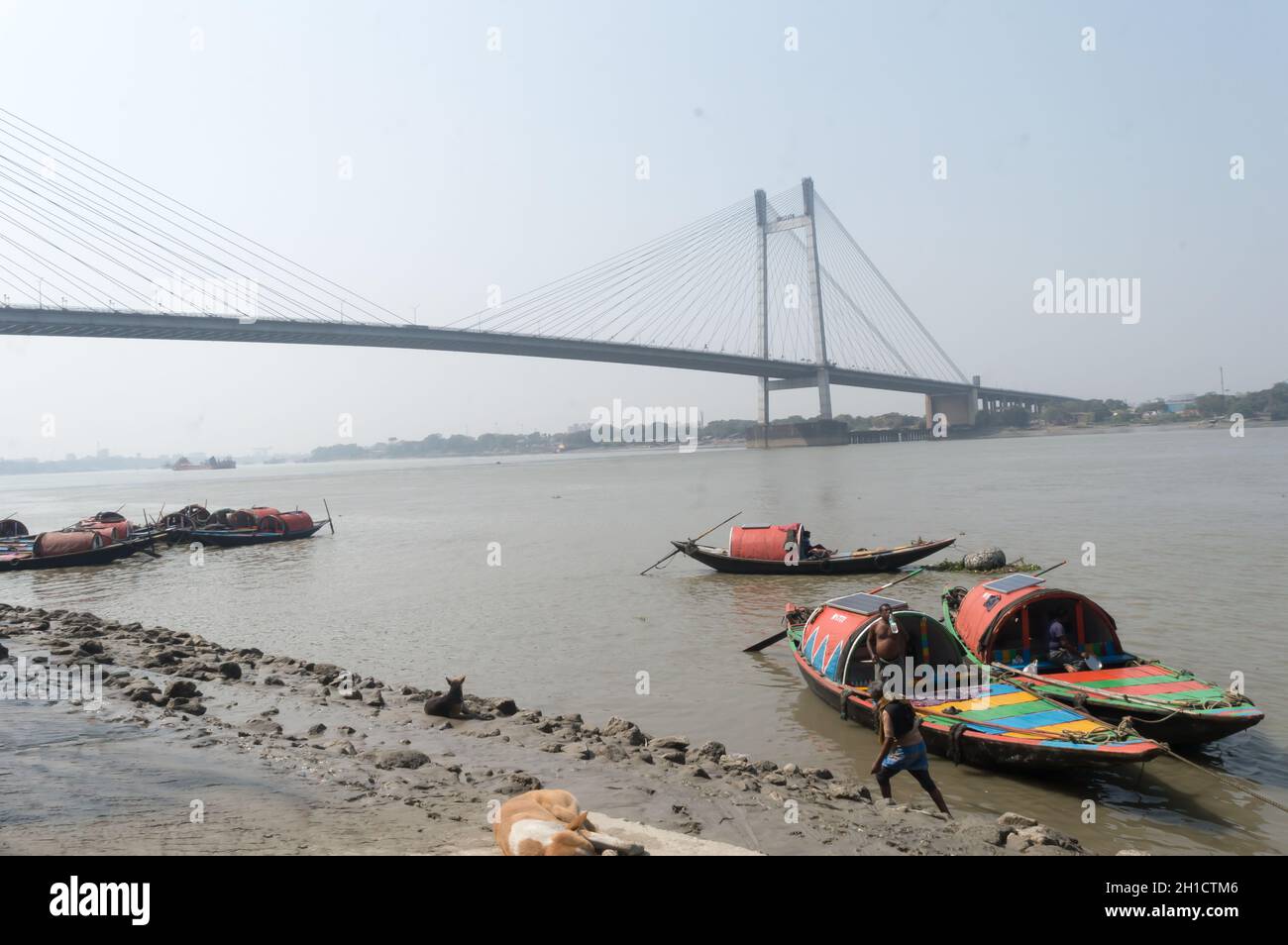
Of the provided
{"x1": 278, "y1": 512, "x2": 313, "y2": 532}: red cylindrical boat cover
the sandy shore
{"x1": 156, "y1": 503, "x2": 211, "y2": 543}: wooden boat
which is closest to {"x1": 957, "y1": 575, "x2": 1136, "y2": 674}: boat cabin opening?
the sandy shore

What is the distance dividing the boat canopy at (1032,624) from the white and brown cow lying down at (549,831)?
6028 mm

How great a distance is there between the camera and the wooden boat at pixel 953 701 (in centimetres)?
693

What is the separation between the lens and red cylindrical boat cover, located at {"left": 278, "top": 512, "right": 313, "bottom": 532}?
32625 mm

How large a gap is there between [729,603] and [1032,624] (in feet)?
25.9

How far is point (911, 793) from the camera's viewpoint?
23.5ft

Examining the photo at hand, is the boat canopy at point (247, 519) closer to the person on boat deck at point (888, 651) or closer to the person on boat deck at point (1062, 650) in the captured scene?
the person on boat deck at point (888, 651)

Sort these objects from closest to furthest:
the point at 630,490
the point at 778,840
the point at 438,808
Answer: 1. the point at 778,840
2. the point at 438,808
3. the point at 630,490

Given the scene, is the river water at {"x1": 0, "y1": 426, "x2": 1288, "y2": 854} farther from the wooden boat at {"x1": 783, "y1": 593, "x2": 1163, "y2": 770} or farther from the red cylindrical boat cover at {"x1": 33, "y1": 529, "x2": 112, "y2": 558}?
the red cylindrical boat cover at {"x1": 33, "y1": 529, "x2": 112, "y2": 558}
